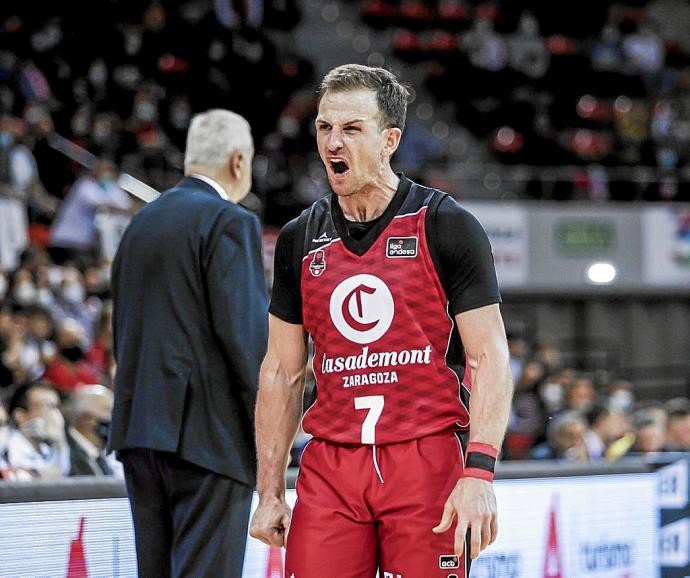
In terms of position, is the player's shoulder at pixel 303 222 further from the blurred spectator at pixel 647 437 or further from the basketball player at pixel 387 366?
the blurred spectator at pixel 647 437

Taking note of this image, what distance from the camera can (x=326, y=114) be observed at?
3828 mm

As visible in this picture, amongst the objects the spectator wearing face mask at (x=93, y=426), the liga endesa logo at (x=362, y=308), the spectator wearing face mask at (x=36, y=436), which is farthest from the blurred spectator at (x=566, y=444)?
the liga endesa logo at (x=362, y=308)

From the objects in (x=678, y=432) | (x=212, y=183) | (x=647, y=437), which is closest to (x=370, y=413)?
(x=212, y=183)

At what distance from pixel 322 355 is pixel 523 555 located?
12.1 ft

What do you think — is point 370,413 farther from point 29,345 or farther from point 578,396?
point 578,396

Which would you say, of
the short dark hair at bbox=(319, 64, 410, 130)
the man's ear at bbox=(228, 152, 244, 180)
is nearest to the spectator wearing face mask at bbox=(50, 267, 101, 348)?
the man's ear at bbox=(228, 152, 244, 180)

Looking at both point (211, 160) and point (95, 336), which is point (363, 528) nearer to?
point (211, 160)

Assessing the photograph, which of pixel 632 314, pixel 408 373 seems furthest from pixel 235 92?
pixel 408 373

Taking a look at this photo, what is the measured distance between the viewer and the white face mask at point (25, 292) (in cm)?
1150

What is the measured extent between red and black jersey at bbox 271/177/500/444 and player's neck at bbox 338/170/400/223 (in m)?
0.04

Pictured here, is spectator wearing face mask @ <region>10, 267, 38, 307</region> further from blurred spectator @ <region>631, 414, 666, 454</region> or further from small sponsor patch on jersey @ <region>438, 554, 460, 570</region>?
small sponsor patch on jersey @ <region>438, 554, 460, 570</region>

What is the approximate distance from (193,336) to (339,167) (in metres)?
0.95

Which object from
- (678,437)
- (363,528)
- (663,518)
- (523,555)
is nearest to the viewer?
(363,528)

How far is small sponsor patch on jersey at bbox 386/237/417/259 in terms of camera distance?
12.4ft
